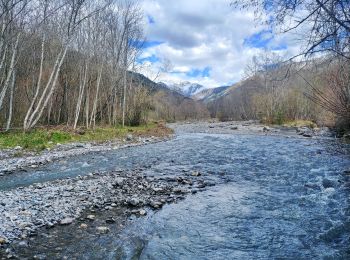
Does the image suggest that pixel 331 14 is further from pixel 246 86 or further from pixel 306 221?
pixel 246 86

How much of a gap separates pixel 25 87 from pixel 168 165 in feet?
74.9

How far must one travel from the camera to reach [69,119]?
37469 millimetres

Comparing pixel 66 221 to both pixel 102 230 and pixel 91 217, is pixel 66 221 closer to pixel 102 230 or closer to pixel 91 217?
pixel 91 217

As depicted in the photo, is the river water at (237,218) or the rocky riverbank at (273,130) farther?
the rocky riverbank at (273,130)

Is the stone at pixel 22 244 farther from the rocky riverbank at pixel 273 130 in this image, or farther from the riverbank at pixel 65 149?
the rocky riverbank at pixel 273 130

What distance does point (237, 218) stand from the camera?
352 inches

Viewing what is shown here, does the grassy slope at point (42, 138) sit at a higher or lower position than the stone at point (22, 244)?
higher

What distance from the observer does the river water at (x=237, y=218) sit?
685 cm

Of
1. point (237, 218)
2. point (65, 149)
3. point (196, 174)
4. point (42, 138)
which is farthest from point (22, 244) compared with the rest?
point (42, 138)

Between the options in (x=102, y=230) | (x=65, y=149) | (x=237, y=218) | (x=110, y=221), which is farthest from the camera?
(x=65, y=149)


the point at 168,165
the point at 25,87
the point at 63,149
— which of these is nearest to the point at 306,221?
the point at 168,165

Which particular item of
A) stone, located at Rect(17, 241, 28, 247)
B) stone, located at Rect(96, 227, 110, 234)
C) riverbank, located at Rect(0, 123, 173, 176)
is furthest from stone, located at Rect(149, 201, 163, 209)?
riverbank, located at Rect(0, 123, 173, 176)

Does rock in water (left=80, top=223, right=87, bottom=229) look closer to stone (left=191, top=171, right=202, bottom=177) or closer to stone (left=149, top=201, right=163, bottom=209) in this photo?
stone (left=149, top=201, right=163, bottom=209)

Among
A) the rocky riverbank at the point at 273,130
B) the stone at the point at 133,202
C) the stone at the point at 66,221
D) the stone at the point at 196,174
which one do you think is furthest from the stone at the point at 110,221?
the rocky riverbank at the point at 273,130
